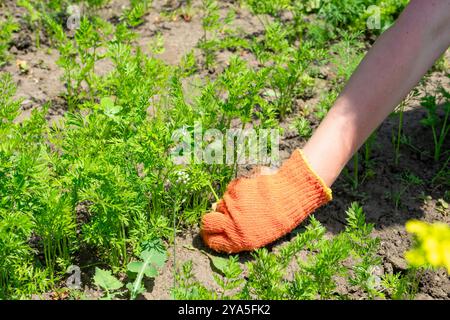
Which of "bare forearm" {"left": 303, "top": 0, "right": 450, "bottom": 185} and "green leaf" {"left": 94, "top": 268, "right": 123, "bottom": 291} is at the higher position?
"bare forearm" {"left": 303, "top": 0, "right": 450, "bottom": 185}

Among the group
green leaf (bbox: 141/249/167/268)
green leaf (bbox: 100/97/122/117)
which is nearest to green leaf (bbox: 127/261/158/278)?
green leaf (bbox: 141/249/167/268)

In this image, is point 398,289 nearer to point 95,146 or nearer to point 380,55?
point 380,55

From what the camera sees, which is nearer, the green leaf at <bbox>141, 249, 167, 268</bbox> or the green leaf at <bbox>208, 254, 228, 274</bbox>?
the green leaf at <bbox>141, 249, 167, 268</bbox>

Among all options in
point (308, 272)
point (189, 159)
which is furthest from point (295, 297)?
point (189, 159)

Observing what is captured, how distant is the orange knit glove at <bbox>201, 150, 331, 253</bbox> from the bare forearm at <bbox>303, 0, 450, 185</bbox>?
0.07m

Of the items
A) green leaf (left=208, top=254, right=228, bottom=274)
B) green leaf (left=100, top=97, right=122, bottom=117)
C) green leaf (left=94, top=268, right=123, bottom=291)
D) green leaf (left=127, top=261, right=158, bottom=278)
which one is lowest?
green leaf (left=208, top=254, right=228, bottom=274)

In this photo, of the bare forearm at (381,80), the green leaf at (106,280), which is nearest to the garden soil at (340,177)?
the green leaf at (106,280)

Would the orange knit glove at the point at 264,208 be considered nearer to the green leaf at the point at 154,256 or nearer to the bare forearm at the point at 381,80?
the bare forearm at the point at 381,80

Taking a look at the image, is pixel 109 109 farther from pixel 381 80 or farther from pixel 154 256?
pixel 381 80

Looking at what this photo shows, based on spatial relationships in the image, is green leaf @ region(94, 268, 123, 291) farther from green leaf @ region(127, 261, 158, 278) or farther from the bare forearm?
the bare forearm

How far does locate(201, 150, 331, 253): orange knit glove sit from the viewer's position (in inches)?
108

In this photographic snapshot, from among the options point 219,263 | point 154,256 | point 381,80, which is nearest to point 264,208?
point 219,263

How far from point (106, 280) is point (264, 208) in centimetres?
70

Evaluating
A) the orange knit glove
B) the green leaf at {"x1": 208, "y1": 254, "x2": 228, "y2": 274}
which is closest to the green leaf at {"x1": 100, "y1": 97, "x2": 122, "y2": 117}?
the orange knit glove
